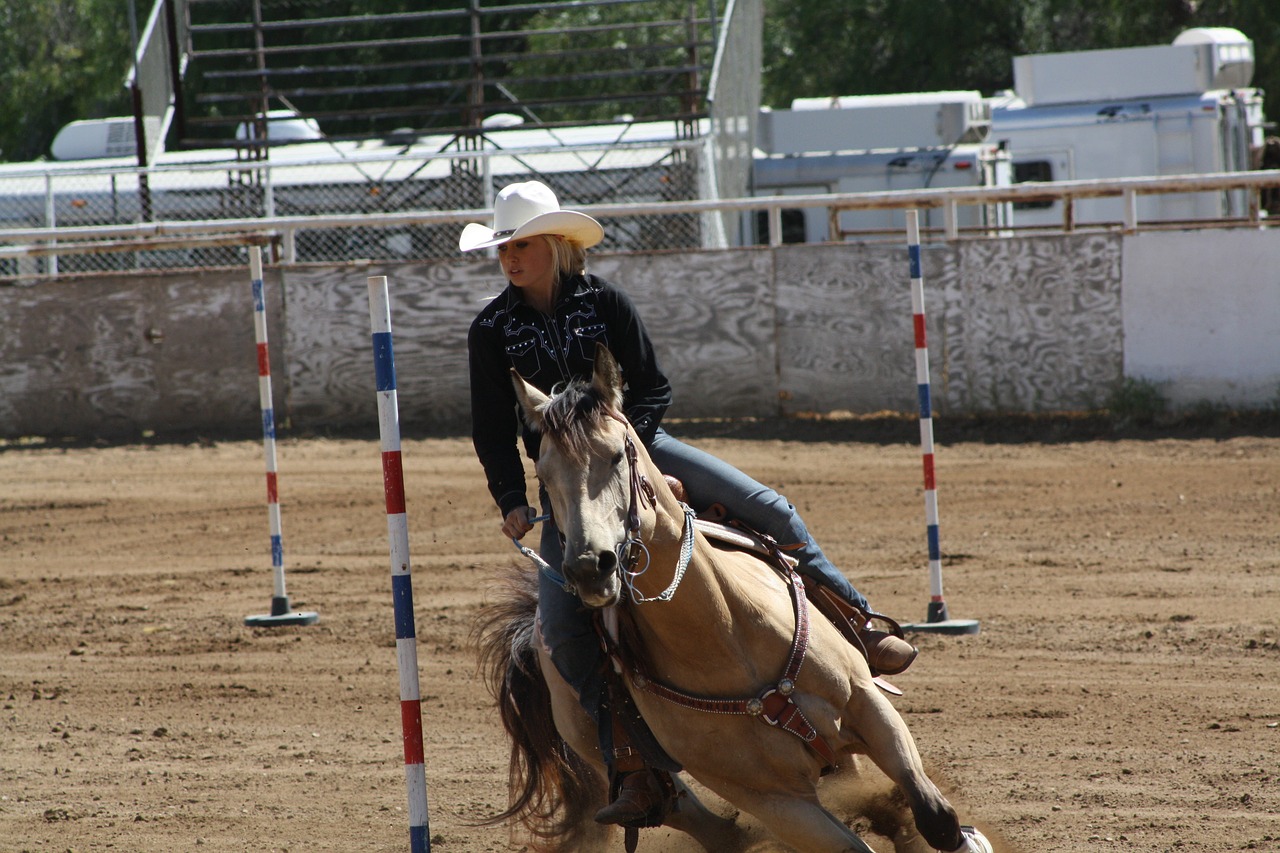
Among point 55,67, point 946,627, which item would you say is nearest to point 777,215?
point 946,627

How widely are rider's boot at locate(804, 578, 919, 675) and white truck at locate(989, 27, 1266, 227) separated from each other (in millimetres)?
14693

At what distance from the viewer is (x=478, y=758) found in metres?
6.63

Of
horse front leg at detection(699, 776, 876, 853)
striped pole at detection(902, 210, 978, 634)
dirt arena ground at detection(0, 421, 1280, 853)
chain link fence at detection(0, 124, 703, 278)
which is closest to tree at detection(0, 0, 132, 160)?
chain link fence at detection(0, 124, 703, 278)

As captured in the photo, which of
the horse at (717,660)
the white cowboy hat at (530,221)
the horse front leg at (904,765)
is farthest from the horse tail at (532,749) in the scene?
the white cowboy hat at (530,221)

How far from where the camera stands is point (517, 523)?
180 inches

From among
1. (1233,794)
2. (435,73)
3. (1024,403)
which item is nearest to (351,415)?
(1024,403)

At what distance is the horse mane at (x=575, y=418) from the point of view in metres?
3.56

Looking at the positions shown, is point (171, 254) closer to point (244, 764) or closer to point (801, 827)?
point (244, 764)

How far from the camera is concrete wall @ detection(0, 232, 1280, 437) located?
45.0ft

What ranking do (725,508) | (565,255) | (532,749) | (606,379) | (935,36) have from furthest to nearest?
(935,36)
(532,749)
(725,508)
(565,255)
(606,379)

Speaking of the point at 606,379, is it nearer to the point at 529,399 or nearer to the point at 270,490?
the point at 529,399

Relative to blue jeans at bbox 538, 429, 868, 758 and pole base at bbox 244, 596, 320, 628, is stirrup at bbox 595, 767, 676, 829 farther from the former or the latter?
pole base at bbox 244, 596, 320, 628

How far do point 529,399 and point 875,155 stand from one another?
16.4 metres

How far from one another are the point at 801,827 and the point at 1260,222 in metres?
11.5
